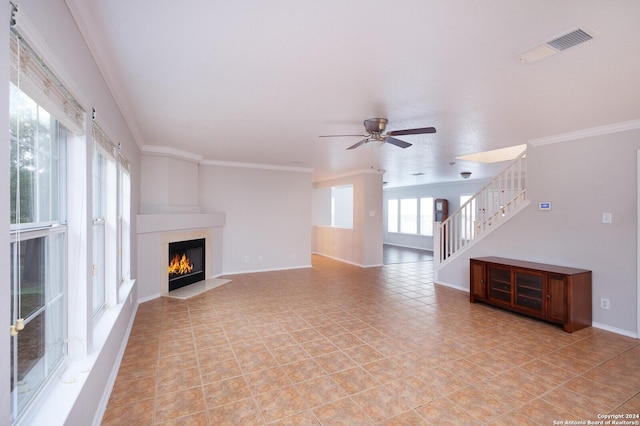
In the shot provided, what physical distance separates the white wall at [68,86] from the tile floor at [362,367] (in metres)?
0.35

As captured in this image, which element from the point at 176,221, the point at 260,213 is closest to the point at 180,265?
the point at 176,221

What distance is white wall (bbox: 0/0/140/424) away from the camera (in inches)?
36.4

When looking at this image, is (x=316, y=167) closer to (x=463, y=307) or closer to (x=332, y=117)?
(x=332, y=117)

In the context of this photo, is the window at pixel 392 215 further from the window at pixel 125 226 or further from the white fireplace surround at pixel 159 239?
the window at pixel 125 226

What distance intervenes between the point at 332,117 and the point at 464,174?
5688 millimetres

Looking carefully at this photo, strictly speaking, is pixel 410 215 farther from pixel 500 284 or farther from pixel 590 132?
pixel 590 132

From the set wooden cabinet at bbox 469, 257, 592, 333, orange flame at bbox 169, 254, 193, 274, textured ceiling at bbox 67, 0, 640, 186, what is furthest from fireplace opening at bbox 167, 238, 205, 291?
wooden cabinet at bbox 469, 257, 592, 333

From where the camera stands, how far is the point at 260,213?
23.0ft

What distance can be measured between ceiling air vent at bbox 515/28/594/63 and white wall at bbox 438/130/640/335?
257 cm

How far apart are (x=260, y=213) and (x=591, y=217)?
225 inches

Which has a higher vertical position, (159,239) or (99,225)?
(99,225)

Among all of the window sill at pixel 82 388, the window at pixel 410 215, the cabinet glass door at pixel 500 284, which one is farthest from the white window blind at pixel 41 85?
the window at pixel 410 215

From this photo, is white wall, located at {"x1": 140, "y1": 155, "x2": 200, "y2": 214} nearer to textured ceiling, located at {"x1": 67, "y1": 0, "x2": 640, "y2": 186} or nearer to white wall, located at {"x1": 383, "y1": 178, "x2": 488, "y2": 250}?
textured ceiling, located at {"x1": 67, "y1": 0, "x2": 640, "y2": 186}

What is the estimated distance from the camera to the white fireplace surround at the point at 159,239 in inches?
188
